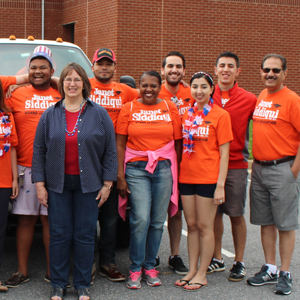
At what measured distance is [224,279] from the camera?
464 cm

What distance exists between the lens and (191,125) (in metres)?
4.38

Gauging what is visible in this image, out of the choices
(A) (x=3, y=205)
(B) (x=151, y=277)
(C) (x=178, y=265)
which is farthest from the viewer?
(C) (x=178, y=265)

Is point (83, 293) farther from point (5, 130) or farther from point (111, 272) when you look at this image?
point (5, 130)

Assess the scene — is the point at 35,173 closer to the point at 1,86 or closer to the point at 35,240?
the point at 1,86

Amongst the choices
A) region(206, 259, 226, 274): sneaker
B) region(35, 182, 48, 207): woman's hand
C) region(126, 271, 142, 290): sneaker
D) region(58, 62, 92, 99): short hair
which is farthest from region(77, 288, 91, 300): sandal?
region(58, 62, 92, 99): short hair

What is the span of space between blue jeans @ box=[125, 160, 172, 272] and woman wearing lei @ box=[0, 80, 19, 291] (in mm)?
1024

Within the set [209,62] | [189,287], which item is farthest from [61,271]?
[209,62]

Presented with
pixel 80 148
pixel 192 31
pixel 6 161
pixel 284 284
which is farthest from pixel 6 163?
pixel 192 31

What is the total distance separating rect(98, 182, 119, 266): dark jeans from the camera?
179 inches

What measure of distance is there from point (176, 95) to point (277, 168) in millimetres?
1268

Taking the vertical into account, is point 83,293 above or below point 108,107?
below

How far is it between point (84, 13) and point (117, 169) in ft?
38.7

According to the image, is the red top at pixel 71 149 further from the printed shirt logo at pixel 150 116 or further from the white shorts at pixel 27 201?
the printed shirt logo at pixel 150 116

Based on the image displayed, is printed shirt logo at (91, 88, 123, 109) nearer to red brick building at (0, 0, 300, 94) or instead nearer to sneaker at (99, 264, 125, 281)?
sneaker at (99, 264, 125, 281)
